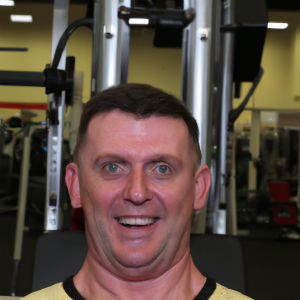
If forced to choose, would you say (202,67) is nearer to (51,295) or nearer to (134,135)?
(134,135)

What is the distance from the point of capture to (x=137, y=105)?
0.81m

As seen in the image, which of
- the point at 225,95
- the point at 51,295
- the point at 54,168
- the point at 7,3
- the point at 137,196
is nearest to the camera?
the point at 137,196

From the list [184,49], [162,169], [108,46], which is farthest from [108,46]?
[162,169]

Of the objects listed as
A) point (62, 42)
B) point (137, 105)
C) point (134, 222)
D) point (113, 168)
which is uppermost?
point (62, 42)

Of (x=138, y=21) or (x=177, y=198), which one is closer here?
(x=177, y=198)

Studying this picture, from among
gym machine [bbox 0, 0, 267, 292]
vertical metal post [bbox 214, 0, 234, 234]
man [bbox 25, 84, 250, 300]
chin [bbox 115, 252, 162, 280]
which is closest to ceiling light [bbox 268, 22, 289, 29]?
vertical metal post [bbox 214, 0, 234, 234]

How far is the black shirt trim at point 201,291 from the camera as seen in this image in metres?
0.84

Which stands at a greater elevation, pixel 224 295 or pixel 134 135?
pixel 134 135

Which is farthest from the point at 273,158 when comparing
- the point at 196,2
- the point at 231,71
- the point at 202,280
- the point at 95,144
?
the point at 95,144

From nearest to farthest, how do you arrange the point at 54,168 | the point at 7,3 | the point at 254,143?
1. the point at 54,168
2. the point at 7,3
3. the point at 254,143

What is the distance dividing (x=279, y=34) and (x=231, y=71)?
145cm

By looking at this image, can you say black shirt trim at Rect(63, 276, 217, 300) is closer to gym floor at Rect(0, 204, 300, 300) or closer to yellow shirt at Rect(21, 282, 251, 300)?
yellow shirt at Rect(21, 282, 251, 300)

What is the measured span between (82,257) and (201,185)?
45 centimetres

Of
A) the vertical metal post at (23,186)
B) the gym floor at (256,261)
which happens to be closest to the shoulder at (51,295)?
the vertical metal post at (23,186)
